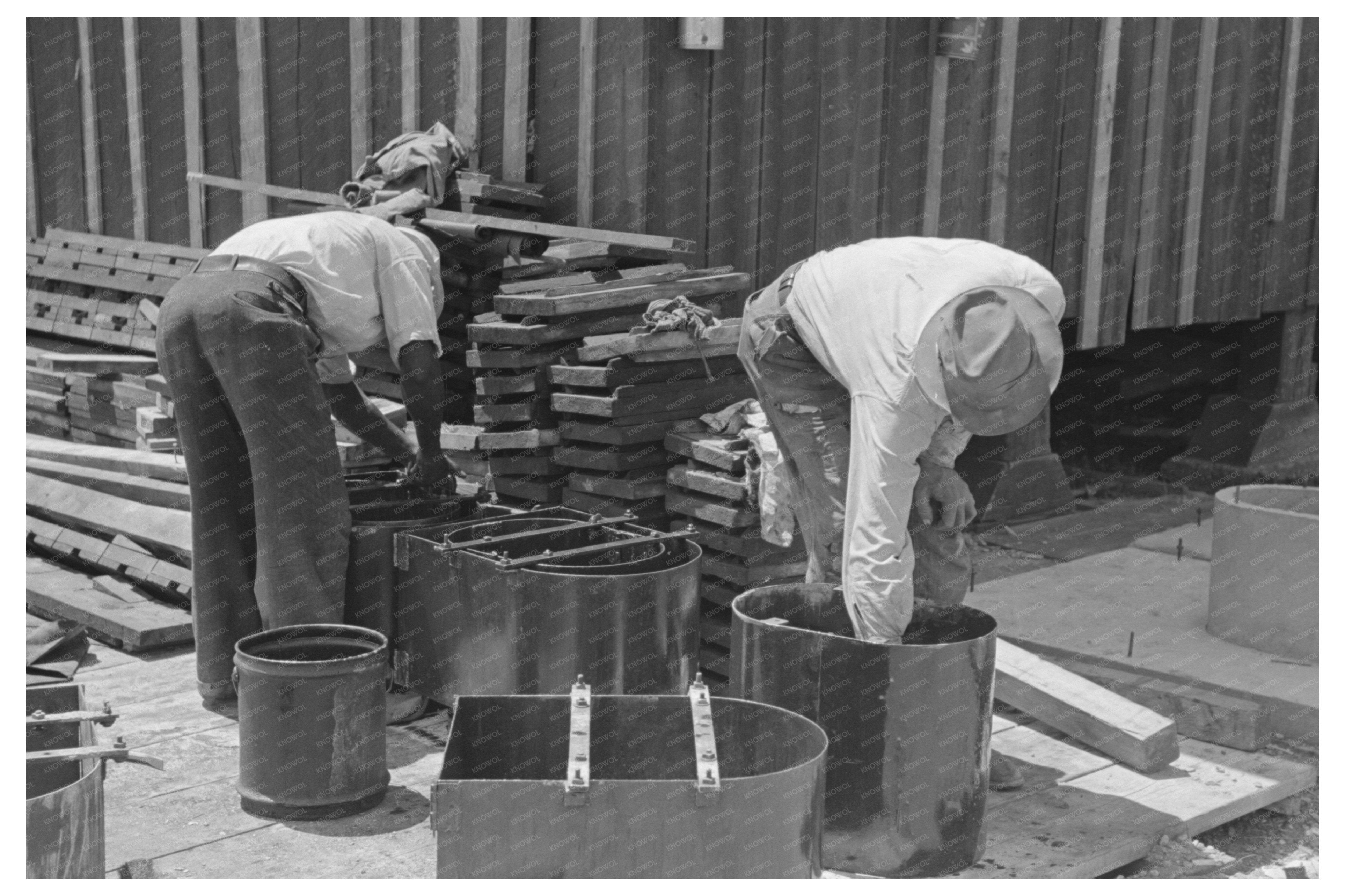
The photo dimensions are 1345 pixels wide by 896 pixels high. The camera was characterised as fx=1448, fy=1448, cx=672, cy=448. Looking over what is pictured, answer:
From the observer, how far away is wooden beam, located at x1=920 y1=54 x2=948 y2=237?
834 cm

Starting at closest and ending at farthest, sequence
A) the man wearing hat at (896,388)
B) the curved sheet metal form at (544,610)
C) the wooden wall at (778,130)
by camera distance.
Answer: the man wearing hat at (896,388), the curved sheet metal form at (544,610), the wooden wall at (778,130)

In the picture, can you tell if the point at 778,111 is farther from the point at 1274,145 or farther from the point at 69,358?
the point at 1274,145

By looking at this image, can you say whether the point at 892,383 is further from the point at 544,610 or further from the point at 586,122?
the point at 586,122

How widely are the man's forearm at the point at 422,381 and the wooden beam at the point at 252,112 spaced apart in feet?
14.2

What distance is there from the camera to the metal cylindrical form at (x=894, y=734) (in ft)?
13.9

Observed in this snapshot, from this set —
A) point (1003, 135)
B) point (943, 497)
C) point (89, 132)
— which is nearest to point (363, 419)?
point (943, 497)

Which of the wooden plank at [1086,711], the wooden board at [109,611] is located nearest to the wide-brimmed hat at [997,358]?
the wooden plank at [1086,711]

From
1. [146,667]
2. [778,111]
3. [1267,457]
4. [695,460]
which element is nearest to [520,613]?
[695,460]

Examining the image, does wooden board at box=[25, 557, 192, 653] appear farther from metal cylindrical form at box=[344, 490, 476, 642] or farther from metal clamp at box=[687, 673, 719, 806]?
metal clamp at box=[687, 673, 719, 806]

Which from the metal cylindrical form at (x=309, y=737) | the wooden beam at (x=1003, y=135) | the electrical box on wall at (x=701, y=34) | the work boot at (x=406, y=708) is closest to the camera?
the metal cylindrical form at (x=309, y=737)

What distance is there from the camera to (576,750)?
11.7 ft

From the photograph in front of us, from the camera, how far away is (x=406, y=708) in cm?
566

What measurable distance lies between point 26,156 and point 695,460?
792 centimetres

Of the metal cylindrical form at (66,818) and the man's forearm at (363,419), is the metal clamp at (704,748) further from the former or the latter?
the man's forearm at (363,419)
